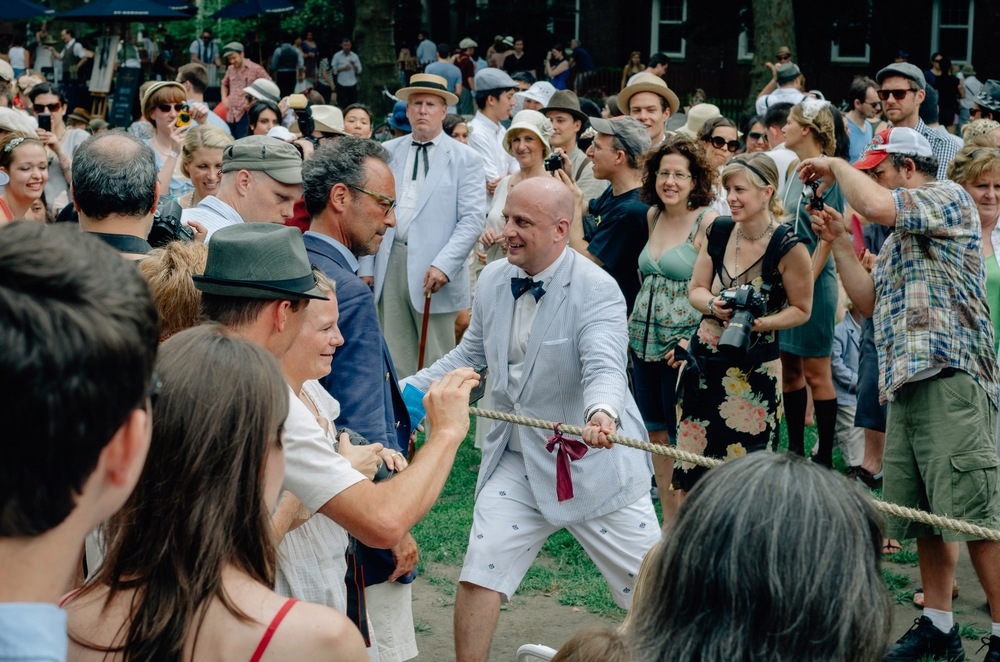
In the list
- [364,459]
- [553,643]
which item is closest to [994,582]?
[553,643]

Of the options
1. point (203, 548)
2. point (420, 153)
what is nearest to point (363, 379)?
Result: point (203, 548)

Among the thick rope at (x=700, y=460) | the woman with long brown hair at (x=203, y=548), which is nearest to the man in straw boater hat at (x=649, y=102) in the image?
the thick rope at (x=700, y=460)

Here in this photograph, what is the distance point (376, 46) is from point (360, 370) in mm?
20948

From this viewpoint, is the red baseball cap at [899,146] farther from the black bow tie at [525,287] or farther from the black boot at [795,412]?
the black boot at [795,412]

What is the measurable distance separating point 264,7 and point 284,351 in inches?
1042

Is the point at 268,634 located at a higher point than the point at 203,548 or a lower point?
lower

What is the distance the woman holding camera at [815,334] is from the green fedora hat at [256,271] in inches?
169

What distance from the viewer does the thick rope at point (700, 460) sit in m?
3.53

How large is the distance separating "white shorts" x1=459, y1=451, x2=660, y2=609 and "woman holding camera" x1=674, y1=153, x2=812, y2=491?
1129 millimetres

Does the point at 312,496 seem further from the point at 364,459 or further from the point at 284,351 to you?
the point at 284,351

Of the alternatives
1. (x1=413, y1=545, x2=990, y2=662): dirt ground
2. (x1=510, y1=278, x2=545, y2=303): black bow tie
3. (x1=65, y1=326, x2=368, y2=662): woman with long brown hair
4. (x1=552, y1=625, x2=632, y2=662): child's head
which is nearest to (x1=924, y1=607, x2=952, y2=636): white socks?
(x1=413, y1=545, x2=990, y2=662): dirt ground

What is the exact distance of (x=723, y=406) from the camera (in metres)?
5.15

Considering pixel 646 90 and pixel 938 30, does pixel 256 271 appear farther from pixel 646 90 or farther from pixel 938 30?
pixel 938 30

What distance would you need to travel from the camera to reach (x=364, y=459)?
8.76ft
